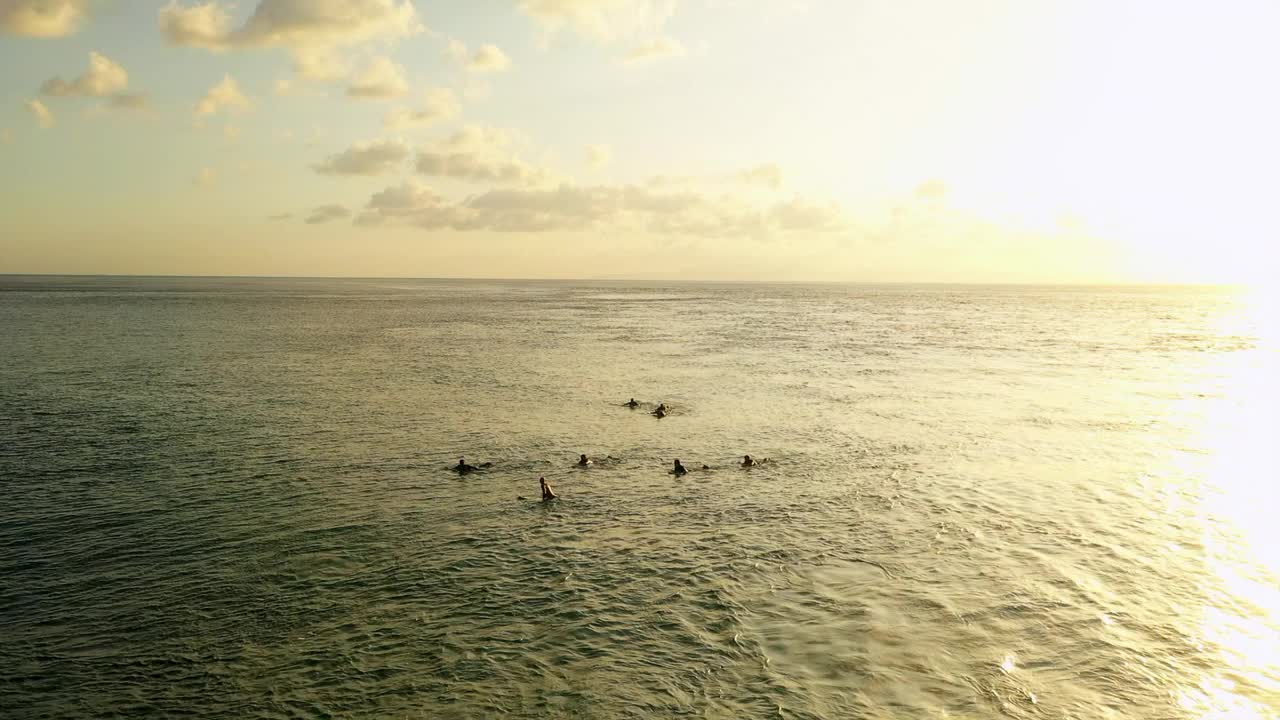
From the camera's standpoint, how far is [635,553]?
89.1 feet

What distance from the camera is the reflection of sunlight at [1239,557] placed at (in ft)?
60.8

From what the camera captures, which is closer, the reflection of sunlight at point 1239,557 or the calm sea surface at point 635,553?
the calm sea surface at point 635,553

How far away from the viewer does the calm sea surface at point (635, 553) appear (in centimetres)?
1842

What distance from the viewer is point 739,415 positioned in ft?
175

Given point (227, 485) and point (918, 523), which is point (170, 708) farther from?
point (918, 523)

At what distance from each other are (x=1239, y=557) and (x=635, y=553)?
22962 millimetres

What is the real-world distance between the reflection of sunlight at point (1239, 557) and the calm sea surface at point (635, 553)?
0.50ft

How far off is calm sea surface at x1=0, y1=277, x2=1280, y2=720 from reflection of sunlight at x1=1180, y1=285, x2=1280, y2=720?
0.50 ft

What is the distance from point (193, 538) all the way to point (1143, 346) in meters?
121

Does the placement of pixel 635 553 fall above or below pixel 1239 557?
above

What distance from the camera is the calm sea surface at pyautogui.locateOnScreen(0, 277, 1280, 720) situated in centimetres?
1842

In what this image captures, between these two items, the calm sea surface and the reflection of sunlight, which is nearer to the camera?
the calm sea surface

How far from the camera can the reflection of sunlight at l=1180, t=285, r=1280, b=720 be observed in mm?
18547

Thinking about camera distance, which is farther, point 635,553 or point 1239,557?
point 1239,557
